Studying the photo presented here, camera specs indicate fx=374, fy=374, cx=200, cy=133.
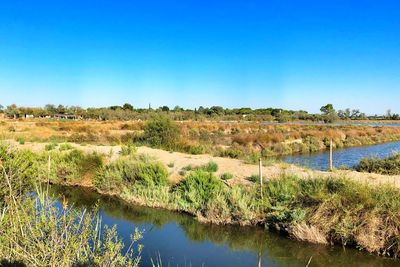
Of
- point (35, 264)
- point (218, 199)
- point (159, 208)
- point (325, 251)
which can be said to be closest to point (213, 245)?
point (218, 199)

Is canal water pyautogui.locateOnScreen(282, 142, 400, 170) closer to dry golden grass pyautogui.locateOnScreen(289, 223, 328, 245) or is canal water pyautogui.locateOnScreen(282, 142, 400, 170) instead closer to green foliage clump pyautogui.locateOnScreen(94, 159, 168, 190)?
green foliage clump pyautogui.locateOnScreen(94, 159, 168, 190)

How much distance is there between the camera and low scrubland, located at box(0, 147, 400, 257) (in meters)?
10.0

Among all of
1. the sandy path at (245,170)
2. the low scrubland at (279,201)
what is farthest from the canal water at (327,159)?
the low scrubland at (279,201)

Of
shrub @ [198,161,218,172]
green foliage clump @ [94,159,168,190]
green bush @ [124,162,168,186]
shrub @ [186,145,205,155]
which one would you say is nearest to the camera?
green bush @ [124,162,168,186]

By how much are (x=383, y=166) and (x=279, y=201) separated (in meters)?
9.99

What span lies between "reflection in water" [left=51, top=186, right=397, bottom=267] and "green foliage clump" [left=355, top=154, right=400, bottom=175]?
9.97m

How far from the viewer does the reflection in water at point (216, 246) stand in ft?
31.3

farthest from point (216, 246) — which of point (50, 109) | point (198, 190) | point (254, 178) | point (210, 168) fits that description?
point (50, 109)

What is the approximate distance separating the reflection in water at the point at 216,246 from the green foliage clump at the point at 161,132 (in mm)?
14466

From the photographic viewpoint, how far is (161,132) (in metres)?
28.7

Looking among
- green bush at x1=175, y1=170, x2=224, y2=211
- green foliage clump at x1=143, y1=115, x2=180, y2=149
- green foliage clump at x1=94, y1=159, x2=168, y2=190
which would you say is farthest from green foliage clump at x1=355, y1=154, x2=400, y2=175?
green foliage clump at x1=143, y1=115, x2=180, y2=149

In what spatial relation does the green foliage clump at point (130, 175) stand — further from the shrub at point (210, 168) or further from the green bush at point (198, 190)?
the shrub at point (210, 168)

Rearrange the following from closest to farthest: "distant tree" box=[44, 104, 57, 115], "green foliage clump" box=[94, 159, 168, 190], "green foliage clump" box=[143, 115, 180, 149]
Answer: "green foliage clump" box=[94, 159, 168, 190]
"green foliage clump" box=[143, 115, 180, 149]
"distant tree" box=[44, 104, 57, 115]

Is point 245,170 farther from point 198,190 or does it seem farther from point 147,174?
point 147,174
